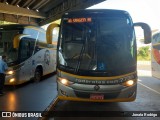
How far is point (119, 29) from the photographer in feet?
26.2

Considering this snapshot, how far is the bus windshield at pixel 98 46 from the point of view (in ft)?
25.3

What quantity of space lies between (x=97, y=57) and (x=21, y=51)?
18.1 ft

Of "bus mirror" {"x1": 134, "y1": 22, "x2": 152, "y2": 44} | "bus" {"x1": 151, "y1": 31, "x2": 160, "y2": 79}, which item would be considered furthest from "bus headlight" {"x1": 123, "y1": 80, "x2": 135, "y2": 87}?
"bus" {"x1": 151, "y1": 31, "x2": 160, "y2": 79}

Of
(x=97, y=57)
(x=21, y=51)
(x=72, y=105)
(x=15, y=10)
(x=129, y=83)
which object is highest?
(x=15, y=10)

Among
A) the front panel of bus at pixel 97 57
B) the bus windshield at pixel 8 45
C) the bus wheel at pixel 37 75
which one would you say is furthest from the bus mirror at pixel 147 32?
the bus wheel at pixel 37 75

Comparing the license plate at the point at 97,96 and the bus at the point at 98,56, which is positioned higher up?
the bus at the point at 98,56

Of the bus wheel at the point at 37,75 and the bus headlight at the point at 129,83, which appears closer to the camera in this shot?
the bus headlight at the point at 129,83

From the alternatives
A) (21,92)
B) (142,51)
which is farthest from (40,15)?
(142,51)

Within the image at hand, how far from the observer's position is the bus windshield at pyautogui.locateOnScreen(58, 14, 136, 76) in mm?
7699

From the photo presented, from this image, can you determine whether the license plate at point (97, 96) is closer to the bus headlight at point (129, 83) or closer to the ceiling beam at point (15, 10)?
the bus headlight at point (129, 83)

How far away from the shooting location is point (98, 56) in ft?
25.5

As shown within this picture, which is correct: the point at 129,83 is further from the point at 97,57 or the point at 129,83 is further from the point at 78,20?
the point at 78,20

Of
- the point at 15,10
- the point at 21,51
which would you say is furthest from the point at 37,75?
the point at 15,10

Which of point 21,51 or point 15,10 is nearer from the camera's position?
point 21,51
